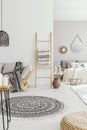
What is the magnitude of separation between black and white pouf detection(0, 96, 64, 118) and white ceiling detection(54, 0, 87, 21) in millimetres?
3518

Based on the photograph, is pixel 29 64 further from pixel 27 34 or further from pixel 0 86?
pixel 0 86

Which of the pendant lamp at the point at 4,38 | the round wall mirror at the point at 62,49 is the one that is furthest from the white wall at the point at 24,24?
the round wall mirror at the point at 62,49

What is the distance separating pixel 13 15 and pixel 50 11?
3.40ft

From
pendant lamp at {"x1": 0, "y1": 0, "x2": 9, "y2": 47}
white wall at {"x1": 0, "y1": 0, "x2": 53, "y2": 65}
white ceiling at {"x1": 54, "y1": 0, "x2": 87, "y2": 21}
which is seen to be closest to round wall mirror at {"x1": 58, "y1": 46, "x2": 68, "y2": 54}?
white ceiling at {"x1": 54, "y1": 0, "x2": 87, "y2": 21}

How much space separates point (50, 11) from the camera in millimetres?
6496

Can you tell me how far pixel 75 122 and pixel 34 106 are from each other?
4.91 ft

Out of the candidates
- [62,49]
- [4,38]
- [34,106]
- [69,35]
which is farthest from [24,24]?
[69,35]

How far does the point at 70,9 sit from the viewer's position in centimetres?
834

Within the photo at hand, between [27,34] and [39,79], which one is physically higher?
[27,34]

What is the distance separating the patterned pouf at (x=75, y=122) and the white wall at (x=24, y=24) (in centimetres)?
350

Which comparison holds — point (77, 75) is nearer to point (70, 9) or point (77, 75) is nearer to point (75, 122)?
point (70, 9)

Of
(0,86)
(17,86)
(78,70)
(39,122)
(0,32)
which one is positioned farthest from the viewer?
(78,70)

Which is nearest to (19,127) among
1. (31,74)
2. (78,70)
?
(31,74)

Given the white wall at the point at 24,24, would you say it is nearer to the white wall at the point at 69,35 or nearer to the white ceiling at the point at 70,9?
the white ceiling at the point at 70,9
